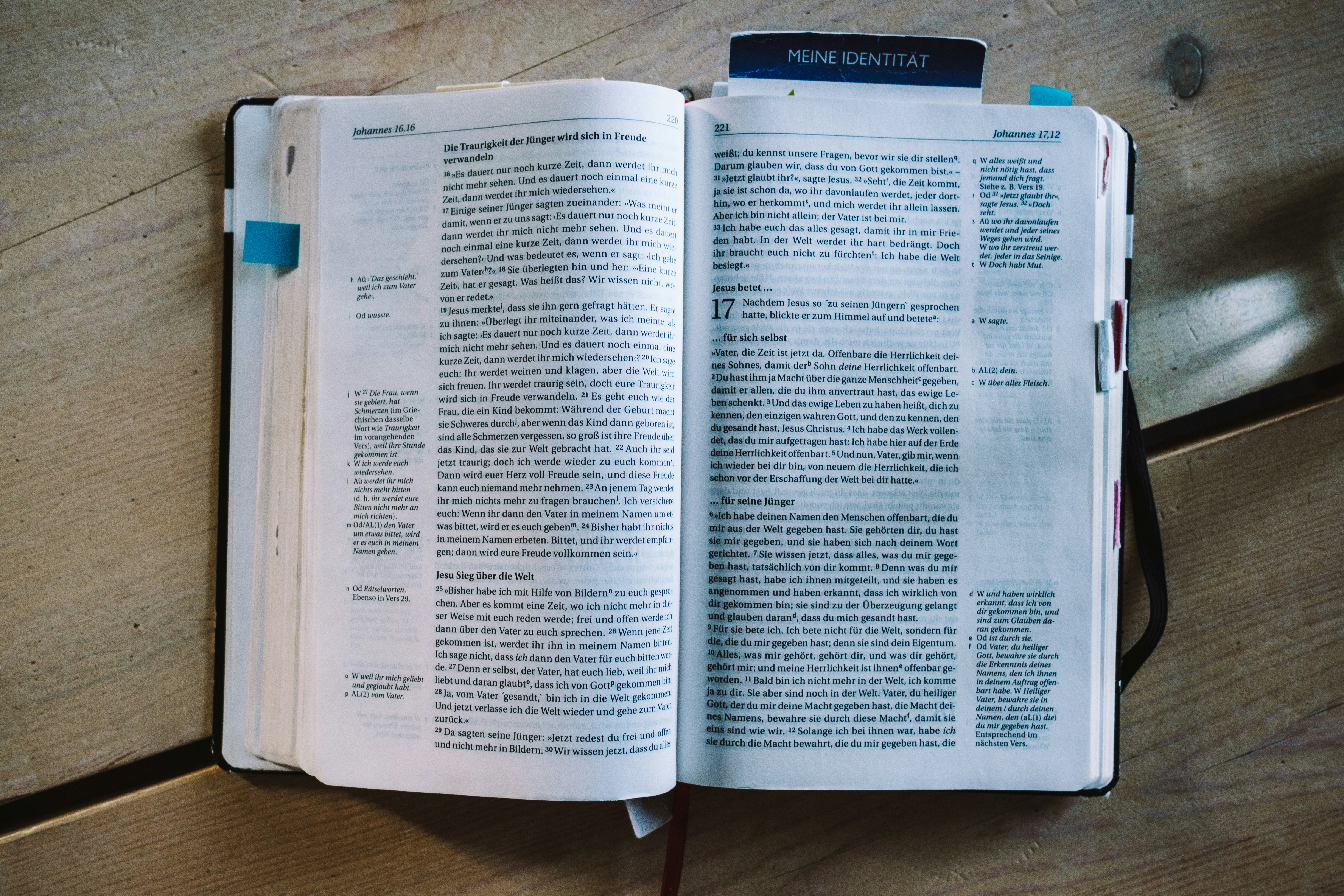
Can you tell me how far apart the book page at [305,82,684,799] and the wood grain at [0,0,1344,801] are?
8 centimetres

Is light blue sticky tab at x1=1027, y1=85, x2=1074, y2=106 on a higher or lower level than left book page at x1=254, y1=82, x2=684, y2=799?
higher

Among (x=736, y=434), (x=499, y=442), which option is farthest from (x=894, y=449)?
(x=499, y=442)

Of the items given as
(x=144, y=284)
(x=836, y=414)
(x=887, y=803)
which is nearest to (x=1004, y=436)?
(x=836, y=414)

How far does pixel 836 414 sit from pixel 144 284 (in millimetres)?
416

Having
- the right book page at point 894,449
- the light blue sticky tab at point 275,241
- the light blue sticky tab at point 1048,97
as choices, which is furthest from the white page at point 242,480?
the light blue sticky tab at point 1048,97

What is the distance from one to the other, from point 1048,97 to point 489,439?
0.38m

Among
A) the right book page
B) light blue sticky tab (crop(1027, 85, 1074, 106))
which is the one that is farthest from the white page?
light blue sticky tab (crop(1027, 85, 1074, 106))

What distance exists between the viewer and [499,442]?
Result: 425 millimetres

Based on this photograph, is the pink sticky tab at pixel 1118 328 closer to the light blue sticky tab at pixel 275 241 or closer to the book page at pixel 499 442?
the book page at pixel 499 442

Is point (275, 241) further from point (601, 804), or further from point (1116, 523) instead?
point (1116, 523)

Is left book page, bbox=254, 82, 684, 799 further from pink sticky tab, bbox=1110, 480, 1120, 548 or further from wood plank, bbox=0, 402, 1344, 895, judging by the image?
pink sticky tab, bbox=1110, 480, 1120, 548

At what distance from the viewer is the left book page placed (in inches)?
16.3

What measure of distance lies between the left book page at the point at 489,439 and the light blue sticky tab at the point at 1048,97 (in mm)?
209

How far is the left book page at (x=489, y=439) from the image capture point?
41 cm
